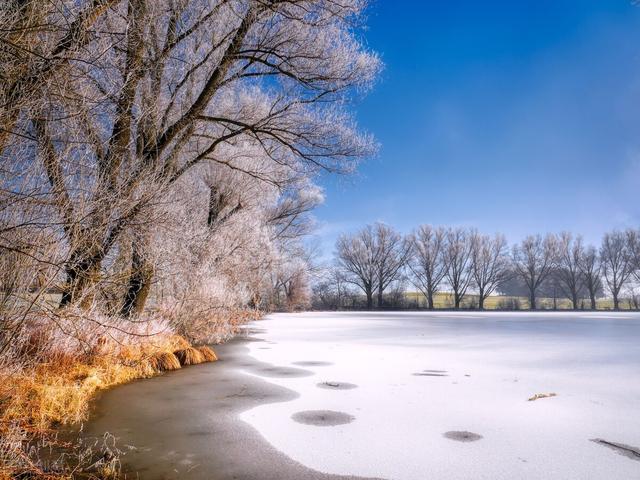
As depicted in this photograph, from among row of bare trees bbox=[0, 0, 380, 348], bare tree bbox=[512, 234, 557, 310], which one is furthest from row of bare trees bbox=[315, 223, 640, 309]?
row of bare trees bbox=[0, 0, 380, 348]

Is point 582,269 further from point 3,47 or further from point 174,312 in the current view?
point 3,47

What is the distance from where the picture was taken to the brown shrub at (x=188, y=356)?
718 cm

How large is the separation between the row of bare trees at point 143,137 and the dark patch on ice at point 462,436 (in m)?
3.58

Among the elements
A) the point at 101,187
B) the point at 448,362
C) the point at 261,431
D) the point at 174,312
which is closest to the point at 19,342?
the point at 101,187

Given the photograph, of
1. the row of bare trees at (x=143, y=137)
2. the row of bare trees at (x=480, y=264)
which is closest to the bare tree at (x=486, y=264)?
the row of bare trees at (x=480, y=264)

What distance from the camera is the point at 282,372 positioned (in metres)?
6.31

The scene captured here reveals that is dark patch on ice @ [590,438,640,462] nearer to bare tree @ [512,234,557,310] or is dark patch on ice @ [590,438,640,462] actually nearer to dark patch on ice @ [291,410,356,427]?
dark patch on ice @ [291,410,356,427]

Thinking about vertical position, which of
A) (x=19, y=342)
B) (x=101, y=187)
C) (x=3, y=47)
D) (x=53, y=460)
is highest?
(x=3, y=47)

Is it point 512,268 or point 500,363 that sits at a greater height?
point 512,268

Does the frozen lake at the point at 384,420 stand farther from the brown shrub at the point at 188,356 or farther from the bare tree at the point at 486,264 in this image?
the bare tree at the point at 486,264

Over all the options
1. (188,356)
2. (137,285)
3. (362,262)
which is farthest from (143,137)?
(362,262)

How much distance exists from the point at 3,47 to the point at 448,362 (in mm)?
6971

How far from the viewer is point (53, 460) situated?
2.95 meters

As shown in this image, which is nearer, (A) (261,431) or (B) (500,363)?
(A) (261,431)
